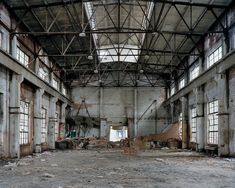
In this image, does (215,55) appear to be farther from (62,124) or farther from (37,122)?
(62,124)

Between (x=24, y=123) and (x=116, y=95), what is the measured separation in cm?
1610

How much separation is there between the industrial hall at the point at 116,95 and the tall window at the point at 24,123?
6 cm

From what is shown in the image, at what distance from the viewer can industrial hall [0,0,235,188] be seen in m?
11.2

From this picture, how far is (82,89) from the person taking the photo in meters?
34.0

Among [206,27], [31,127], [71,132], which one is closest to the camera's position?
[206,27]

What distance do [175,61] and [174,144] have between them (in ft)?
22.2

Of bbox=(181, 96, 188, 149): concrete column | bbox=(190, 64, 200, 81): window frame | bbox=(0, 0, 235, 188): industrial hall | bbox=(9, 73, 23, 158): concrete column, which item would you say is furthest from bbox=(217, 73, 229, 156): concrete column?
bbox=(9, 73, 23, 158): concrete column

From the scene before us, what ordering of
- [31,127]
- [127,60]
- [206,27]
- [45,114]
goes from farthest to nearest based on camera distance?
[127,60] → [45,114] → [31,127] → [206,27]

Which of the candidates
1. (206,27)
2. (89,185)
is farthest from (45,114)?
(89,185)

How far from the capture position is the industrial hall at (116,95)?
11156 mm

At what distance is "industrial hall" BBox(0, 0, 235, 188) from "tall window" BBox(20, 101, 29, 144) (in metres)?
0.06

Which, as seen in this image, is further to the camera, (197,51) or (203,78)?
(197,51)

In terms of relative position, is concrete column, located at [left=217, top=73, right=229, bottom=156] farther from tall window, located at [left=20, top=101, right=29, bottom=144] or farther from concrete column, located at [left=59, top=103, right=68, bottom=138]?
concrete column, located at [left=59, top=103, right=68, bottom=138]

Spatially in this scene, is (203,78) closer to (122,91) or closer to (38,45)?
(38,45)
